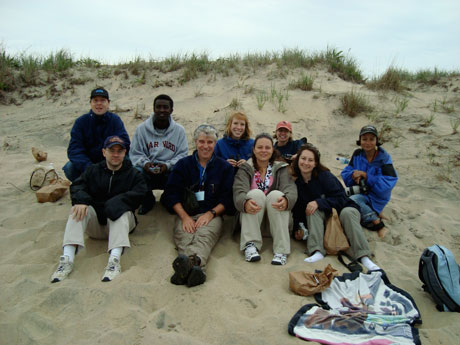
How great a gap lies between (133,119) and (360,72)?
630cm

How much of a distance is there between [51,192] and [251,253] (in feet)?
9.95

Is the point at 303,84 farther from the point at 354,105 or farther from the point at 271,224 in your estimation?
the point at 271,224

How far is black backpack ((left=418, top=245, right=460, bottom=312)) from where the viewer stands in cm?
269

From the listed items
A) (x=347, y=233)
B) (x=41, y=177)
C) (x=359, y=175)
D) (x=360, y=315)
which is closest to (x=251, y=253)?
(x=347, y=233)

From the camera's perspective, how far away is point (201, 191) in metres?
3.81

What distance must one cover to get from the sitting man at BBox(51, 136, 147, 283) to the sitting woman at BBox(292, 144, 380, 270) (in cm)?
182

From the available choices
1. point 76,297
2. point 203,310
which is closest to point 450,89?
point 203,310

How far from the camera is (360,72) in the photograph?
914 centimetres

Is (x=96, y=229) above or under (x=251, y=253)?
above

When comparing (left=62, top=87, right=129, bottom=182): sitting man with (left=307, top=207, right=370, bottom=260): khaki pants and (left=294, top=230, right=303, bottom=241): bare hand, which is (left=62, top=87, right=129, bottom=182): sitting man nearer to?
(left=294, top=230, right=303, bottom=241): bare hand

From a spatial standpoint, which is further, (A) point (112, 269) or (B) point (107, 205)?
(B) point (107, 205)

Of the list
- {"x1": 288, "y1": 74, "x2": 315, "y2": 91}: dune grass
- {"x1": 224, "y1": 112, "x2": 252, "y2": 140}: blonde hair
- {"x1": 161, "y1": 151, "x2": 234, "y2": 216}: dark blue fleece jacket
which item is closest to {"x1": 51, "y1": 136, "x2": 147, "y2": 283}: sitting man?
{"x1": 161, "y1": 151, "x2": 234, "y2": 216}: dark blue fleece jacket

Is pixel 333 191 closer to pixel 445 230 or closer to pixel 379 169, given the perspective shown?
pixel 379 169

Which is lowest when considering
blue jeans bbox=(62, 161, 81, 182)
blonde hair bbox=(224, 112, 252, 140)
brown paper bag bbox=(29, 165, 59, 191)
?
brown paper bag bbox=(29, 165, 59, 191)
